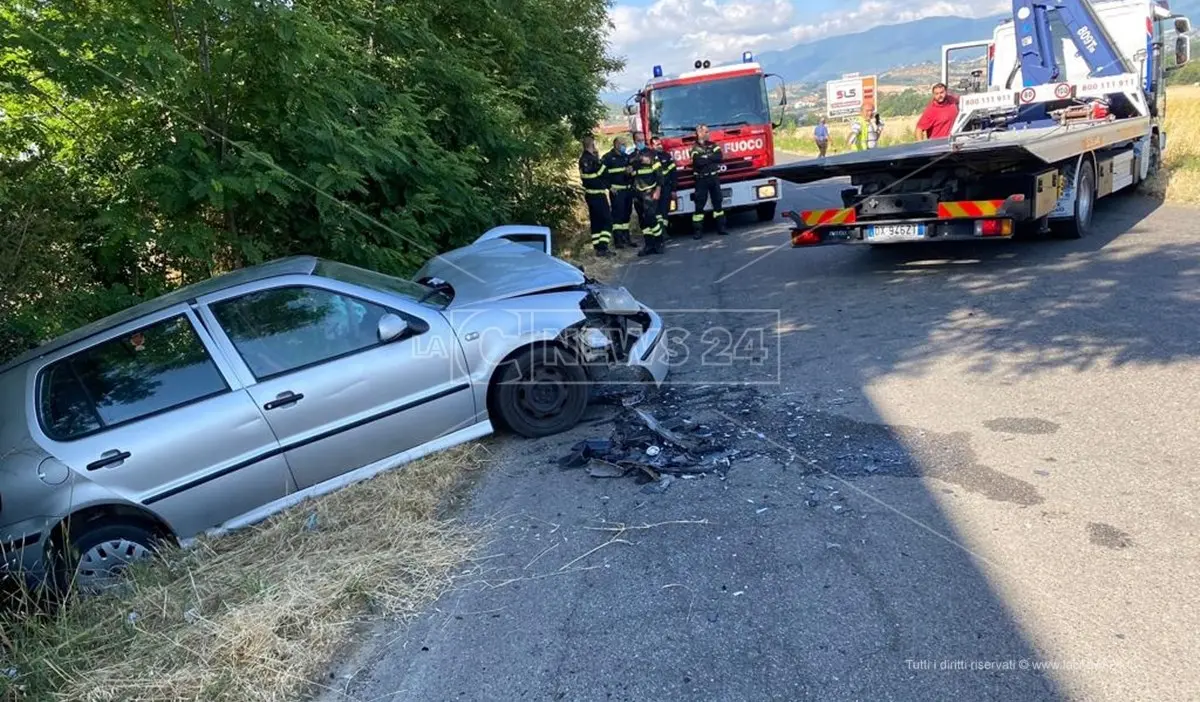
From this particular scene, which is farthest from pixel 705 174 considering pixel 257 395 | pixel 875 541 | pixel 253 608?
pixel 253 608

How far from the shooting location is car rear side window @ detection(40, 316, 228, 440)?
4066 millimetres

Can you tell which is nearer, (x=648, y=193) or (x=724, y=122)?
(x=648, y=193)

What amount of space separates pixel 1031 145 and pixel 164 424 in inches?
294

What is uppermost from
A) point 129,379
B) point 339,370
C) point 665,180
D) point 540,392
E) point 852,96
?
point 852,96

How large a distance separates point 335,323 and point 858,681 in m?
3.30

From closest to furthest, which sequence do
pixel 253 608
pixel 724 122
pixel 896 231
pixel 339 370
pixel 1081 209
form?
pixel 253 608
pixel 339 370
pixel 896 231
pixel 1081 209
pixel 724 122

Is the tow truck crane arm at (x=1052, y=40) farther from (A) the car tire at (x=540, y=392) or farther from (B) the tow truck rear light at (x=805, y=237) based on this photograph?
(A) the car tire at (x=540, y=392)

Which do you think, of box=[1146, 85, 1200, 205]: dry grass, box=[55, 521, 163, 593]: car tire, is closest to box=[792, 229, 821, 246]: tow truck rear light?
box=[1146, 85, 1200, 205]: dry grass

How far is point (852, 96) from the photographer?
32.3 m

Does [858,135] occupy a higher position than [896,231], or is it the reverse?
[858,135]

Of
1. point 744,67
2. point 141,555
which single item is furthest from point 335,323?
point 744,67

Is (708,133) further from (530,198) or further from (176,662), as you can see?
(176,662)

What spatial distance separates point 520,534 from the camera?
395 cm

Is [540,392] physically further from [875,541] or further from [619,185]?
[619,185]
